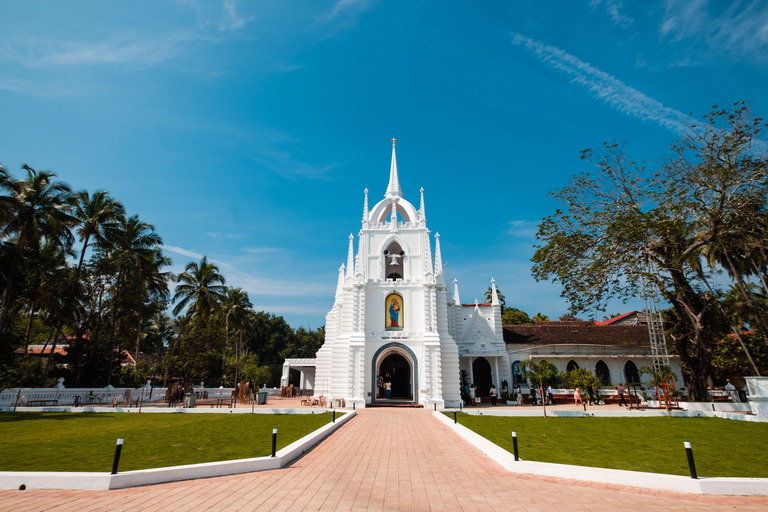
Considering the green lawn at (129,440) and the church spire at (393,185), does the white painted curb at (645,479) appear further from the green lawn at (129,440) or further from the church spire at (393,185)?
the church spire at (393,185)

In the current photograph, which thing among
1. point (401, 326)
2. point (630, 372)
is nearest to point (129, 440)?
point (401, 326)

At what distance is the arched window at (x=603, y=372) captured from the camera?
32312 millimetres

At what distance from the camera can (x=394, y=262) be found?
101ft

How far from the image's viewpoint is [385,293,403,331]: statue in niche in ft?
94.4

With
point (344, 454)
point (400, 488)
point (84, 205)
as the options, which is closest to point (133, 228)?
point (84, 205)

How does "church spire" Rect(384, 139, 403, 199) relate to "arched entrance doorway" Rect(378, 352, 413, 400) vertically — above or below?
above

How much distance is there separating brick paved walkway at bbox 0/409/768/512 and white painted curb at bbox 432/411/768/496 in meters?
0.17

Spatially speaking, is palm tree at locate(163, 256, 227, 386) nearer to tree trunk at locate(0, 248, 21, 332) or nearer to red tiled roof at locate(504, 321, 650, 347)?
tree trunk at locate(0, 248, 21, 332)

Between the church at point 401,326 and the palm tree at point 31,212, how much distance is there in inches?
714

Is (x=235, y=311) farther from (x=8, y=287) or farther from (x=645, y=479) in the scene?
(x=645, y=479)

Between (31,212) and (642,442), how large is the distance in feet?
97.3

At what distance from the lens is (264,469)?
8.20 meters

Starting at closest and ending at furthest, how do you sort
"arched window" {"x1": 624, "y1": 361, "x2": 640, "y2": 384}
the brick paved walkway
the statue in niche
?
the brick paved walkway < the statue in niche < "arched window" {"x1": 624, "y1": 361, "x2": 640, "y2": 384}

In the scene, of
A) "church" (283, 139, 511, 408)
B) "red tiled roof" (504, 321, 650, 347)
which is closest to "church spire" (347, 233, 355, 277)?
"church" (283, 139, 511, 408)
